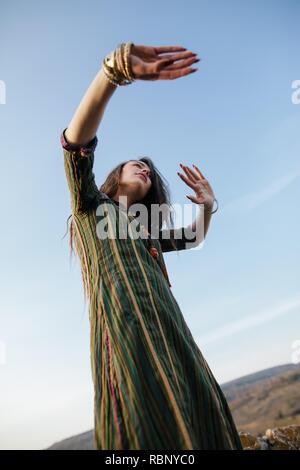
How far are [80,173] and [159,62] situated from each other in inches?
20.1

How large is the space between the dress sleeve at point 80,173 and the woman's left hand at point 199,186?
2.77ft

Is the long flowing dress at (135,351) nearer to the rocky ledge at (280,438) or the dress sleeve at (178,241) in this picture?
the dress sleeve at (178,241)

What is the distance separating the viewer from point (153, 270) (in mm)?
1377

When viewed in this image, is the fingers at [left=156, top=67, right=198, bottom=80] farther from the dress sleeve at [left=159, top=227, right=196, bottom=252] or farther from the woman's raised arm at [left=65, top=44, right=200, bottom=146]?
the dress sleeve at [left=159, top=227, right=196, bottom=252]

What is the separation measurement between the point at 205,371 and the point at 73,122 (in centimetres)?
110

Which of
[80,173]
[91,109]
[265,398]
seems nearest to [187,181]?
[80,173]

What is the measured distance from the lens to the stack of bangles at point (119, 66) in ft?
3.53

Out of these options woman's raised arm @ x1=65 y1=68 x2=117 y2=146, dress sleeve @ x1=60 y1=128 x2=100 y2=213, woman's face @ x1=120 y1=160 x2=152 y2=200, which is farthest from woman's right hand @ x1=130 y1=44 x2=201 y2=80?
woman's face @ x1=120 y1=160 x2=152 y2=200

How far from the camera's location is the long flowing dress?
37.2 inches

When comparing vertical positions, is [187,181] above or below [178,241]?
above

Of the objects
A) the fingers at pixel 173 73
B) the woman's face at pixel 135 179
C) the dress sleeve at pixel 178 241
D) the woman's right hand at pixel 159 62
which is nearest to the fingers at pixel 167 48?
the woman's right hand at pixel 159 62

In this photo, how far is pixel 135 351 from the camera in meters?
1.04
